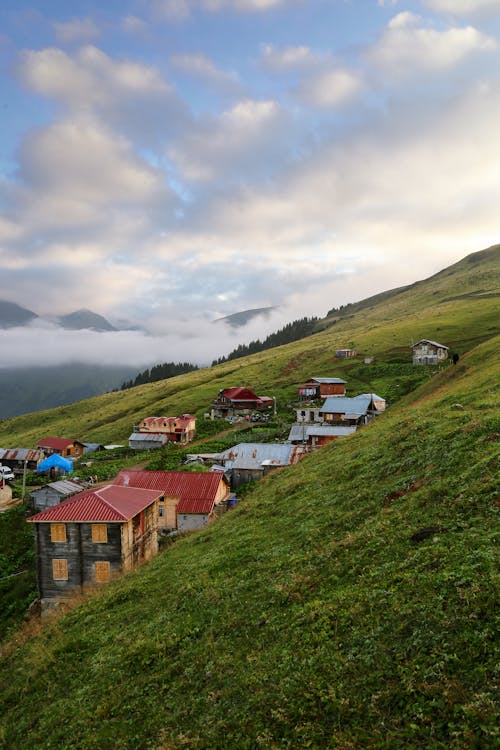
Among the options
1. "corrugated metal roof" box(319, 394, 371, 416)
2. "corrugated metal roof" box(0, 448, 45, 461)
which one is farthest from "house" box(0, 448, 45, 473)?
"corrugated metal roof" box(319, 394, 371, 416)

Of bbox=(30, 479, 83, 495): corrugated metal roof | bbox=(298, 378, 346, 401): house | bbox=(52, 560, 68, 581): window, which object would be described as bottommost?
bbox=(30, 479, 83, 495): corrugated metal roof

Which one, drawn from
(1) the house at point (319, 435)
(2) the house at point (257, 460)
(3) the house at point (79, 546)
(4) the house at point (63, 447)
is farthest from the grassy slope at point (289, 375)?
(3) the house at point (79, 546)

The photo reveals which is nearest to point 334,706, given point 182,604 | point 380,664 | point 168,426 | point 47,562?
point 380,664

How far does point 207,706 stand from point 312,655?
122 inches

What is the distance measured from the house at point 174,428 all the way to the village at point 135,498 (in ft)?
0.81

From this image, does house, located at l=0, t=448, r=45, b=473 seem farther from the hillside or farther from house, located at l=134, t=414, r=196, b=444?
the hillside

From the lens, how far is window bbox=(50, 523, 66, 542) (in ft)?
103

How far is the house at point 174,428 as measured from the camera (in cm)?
9838

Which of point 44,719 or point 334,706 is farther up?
point 334,706

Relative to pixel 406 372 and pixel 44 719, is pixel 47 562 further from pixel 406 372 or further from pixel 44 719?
pixel 406 372

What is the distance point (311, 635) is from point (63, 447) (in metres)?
105

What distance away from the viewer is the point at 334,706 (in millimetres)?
9727

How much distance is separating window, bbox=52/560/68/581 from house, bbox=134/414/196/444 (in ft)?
215

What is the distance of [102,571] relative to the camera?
31.3 metres
